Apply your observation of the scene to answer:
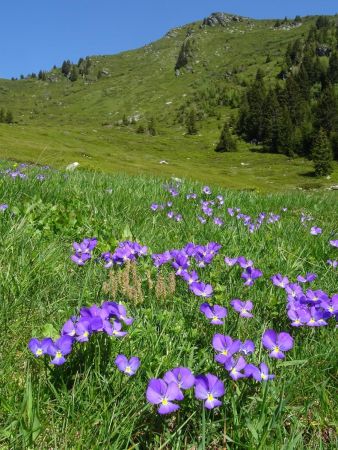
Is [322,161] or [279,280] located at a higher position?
[279,280]

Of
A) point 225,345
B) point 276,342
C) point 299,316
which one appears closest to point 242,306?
point 299,316

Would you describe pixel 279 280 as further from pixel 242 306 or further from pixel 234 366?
pixel 234 366

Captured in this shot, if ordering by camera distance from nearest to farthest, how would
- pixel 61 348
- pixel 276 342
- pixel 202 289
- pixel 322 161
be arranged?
pixel 61 348 < pixel 276 342 < pixel 202 289 < pixel 322 161

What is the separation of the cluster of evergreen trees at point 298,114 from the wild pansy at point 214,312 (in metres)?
99.7

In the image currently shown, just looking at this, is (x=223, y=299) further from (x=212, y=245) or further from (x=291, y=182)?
(x=291, y=182)

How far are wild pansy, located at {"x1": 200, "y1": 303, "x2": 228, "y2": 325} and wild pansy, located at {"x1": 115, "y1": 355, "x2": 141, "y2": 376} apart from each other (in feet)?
2.42

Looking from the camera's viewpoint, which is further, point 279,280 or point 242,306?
point 279,280

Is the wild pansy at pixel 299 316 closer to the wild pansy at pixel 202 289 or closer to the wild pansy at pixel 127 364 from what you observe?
the wild pansy at pixel 202 289

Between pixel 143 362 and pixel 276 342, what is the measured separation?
75 cm

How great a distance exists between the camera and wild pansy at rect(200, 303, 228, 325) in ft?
9.12

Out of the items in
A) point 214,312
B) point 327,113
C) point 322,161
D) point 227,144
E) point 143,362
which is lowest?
point 322,161

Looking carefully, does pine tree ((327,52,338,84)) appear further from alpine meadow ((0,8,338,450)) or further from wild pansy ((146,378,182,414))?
wild pansy ((146,378,182,414))

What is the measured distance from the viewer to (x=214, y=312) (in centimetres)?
285

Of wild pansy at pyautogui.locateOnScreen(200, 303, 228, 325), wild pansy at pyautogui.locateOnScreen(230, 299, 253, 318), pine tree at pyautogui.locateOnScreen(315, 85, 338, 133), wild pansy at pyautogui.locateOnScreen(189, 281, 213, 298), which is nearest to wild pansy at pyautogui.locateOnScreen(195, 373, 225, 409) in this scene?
wild pansy at pyautogui.locateOnScreen(200, 303, 228, 325)
